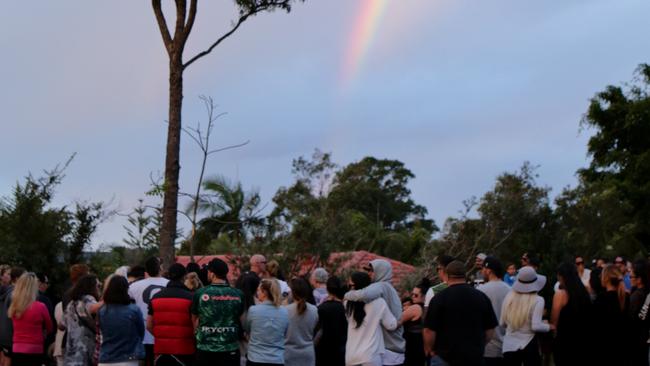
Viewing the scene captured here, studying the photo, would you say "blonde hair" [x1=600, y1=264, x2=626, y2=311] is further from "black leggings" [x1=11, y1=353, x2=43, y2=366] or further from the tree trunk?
the tree trunk

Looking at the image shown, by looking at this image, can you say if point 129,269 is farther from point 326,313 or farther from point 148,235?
point 148,235

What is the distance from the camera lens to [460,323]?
870cm

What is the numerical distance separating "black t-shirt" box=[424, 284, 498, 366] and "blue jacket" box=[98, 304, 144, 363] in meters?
3.29

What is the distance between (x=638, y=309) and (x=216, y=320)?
581 cm

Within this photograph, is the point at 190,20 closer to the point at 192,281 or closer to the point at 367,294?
the point at 192,281

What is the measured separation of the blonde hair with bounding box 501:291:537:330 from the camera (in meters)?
10.7

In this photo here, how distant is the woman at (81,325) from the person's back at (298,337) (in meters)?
2.16

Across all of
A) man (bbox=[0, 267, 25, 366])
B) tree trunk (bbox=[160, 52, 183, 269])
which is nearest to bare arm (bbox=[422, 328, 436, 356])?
man (bbox=[0, 267, 25, 366])

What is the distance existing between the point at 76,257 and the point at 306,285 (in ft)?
31.0

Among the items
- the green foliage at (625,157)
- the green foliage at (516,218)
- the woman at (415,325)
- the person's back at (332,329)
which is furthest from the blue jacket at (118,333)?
the green foliage at (625,157)

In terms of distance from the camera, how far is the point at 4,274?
1389cm

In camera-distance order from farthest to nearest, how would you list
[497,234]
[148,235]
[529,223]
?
[529,223], [497,234], [148,235]

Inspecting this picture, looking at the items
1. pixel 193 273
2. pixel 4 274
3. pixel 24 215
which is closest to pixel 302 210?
pixel 24 215

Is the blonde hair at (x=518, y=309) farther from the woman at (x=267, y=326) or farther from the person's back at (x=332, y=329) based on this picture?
the woman at (x=267, y=326)
